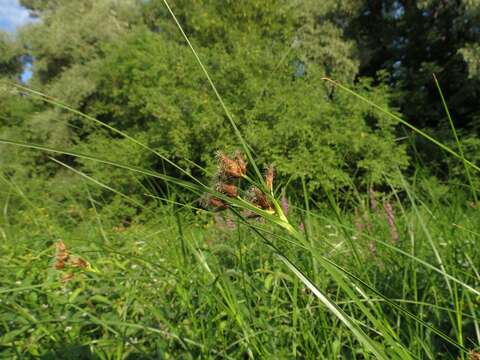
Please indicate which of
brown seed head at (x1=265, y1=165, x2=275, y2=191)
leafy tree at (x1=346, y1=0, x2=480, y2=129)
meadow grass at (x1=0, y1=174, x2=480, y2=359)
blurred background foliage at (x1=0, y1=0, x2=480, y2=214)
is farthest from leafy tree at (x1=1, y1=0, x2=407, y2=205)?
brown seed head at (x1=265, y1=165, x2=275, y2=191)

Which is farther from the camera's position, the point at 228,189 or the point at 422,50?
the point at 422,50

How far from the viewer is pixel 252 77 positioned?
9008 mm

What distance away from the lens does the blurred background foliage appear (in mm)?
8211

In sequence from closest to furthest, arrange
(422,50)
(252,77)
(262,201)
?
(262,201) < (252,77) < (422,50)

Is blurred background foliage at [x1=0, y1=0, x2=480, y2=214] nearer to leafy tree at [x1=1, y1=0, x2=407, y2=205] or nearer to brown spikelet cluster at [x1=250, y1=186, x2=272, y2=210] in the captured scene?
leafy tree at [x1=1, y1=0, x2=407, y2=205]

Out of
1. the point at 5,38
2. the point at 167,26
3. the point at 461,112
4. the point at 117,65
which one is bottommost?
the point at 5,38

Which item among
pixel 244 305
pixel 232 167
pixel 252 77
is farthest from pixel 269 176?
pixel 252 77

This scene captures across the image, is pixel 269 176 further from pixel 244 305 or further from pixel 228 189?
pixel 244 305

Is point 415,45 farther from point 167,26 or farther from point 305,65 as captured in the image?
point 167,26

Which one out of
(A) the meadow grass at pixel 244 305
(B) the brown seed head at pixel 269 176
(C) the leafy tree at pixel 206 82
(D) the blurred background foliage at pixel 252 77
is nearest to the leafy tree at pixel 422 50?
(D) the blurred background foliage at pixel 252 77

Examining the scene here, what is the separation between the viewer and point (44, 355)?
1022 mm

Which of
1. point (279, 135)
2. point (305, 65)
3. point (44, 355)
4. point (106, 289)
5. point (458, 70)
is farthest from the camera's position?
point (458, 70)

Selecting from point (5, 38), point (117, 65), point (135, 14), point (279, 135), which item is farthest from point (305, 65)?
point (5, 38)

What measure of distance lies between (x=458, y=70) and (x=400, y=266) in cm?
1129
